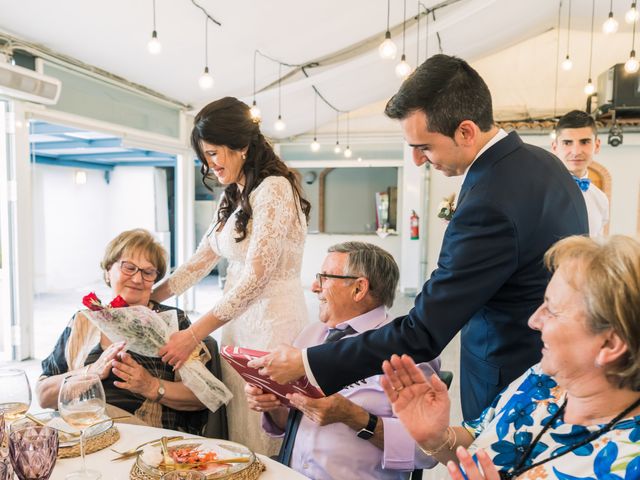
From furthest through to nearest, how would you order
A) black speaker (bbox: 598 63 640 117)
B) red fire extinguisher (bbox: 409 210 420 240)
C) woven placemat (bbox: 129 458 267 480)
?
red fire extinguisher (bbox: 409 210 420 240) < black speaker (bbox: 598 63 640 117) < woven placemat (bbox: 129 458 267 480)

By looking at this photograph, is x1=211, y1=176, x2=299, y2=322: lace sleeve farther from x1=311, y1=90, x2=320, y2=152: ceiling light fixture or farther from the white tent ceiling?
x1=311, y1=90, x2=320, y2=152: ceiling light fixture

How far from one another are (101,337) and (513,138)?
1.66 meters

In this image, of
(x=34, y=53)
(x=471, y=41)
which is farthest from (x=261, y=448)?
(x=471, y=41)

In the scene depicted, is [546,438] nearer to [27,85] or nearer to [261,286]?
[261,286]

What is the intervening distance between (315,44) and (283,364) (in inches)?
215

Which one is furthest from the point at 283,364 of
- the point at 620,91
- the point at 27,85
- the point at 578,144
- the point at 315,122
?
the point at 315,122

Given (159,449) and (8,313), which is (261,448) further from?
(8,313)

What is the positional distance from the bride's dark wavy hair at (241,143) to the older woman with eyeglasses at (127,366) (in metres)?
0.45

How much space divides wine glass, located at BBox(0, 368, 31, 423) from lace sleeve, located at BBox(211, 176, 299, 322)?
0.70m

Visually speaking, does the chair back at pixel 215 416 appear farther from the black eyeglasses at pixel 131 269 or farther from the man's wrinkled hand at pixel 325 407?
the man's wrinkled hand at pixel 325 407

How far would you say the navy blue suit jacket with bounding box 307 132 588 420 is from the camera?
1.33 meters

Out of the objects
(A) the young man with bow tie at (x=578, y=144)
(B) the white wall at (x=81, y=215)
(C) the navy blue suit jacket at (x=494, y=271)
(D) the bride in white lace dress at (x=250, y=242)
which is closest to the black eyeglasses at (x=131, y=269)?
(D) the bride in white lace dress at (x=250, y=242)

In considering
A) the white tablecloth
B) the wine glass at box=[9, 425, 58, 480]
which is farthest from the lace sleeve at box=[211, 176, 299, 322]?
Answer: the wine glass at box=[9, 425, 58, 480]

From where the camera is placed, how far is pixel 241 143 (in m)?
2.06
